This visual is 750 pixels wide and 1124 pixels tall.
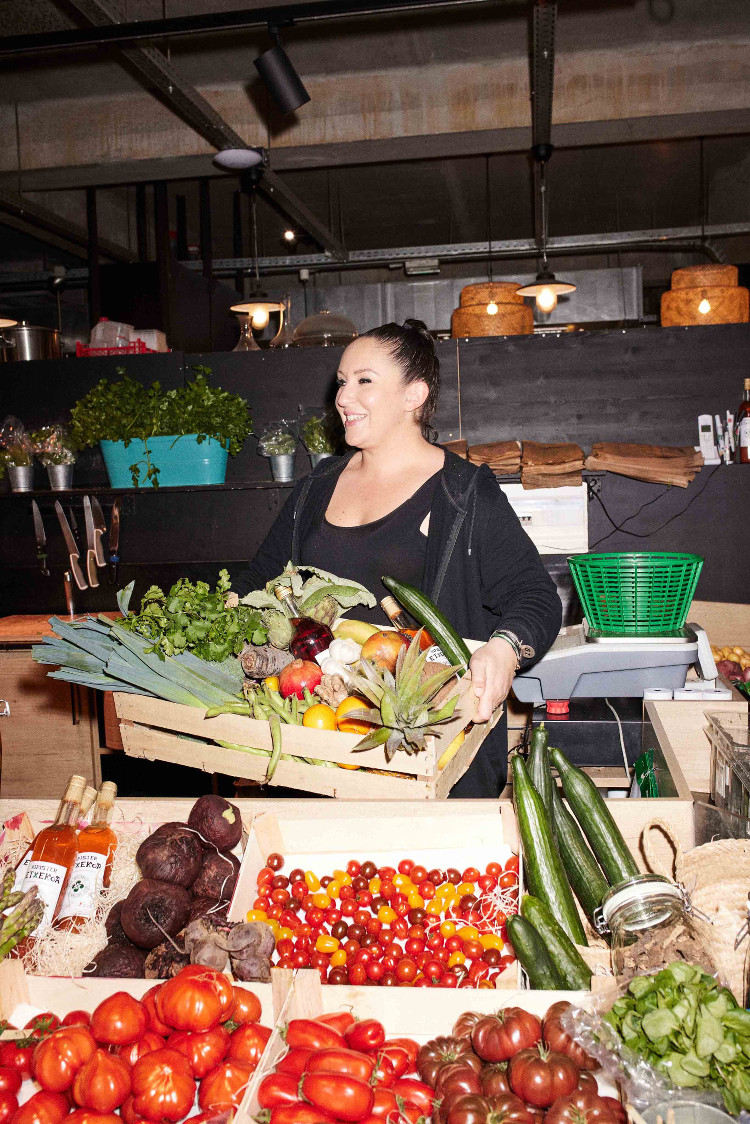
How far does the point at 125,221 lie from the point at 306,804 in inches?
348

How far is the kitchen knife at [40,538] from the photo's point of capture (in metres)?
5.08

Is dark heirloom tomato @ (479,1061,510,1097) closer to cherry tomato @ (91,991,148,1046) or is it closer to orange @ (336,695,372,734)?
cherry tomato @ (91,991,148,1046)

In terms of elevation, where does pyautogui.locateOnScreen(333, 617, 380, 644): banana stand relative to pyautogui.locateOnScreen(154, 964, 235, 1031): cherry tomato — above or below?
above

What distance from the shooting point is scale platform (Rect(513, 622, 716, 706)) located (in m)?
2.70

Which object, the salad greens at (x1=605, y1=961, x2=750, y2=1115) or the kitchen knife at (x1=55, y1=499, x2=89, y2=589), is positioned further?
the kitchen knife at (x1=55, y1=499, x2=89, y2=589)

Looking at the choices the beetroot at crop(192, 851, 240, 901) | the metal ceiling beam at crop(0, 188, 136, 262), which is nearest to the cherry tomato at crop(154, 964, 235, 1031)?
the beetroot at crop(192, 851, 240, 901)

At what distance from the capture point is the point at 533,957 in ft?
4.34

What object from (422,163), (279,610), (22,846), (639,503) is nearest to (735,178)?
(422,163)

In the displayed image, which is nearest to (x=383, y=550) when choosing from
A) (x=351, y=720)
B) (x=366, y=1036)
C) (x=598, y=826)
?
(x=351, y=720)

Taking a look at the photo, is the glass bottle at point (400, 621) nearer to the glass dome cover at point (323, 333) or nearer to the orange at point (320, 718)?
the orange at point (320, 718)

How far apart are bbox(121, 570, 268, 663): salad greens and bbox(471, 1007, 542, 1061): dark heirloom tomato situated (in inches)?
34.5

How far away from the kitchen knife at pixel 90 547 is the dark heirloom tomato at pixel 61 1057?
4.05 m

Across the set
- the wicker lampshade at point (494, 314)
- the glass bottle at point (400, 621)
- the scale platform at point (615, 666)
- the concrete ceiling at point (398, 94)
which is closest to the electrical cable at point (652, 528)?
the wicker lampshade at point (494, 314)

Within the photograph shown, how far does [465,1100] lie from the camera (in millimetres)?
1056
